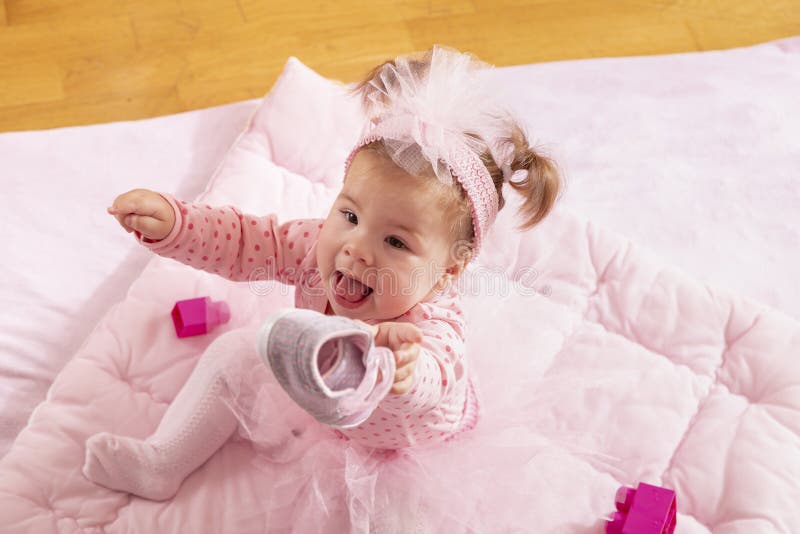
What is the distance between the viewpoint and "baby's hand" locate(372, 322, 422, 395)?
802 mm

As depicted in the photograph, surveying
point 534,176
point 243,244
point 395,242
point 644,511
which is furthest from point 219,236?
point 644,511

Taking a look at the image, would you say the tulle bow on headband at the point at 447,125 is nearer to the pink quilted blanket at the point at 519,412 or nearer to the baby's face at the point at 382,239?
the baby's face at the point at 382,239

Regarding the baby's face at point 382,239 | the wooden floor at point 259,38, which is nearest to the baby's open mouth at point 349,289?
the baby's face at point 382,239

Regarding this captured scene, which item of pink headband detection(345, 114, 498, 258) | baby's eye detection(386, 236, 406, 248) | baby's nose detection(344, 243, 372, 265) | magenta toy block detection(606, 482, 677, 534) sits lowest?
magenta toy block detection(606, 482, 677, 534)

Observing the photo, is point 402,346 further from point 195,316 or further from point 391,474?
point 195,316

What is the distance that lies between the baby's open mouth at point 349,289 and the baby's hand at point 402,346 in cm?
18

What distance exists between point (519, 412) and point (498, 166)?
32 centimetres

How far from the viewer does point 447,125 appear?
0.99m

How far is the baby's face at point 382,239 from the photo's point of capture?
96 centimetres

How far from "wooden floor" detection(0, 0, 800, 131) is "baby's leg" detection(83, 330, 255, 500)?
0.71 meters

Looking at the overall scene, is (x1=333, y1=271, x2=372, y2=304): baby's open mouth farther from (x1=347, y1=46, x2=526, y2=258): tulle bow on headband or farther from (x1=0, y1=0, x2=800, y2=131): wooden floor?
(x1=0, y1=0, x2=800, y2=131): wooden floor

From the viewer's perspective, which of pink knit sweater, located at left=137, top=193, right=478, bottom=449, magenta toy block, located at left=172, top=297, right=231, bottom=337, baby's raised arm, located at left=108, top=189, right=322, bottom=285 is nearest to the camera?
pink knit sweater, located at left=137, top=193, right=478, bottom=449

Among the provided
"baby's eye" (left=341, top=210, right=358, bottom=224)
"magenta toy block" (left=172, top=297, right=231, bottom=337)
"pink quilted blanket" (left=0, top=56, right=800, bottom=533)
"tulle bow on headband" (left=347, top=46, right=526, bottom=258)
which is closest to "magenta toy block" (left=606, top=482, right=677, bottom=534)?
"pink quilted blanket" (left=0, top=56, right=800, bottom=533)

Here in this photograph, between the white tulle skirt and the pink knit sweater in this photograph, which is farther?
the white tulle skirt
